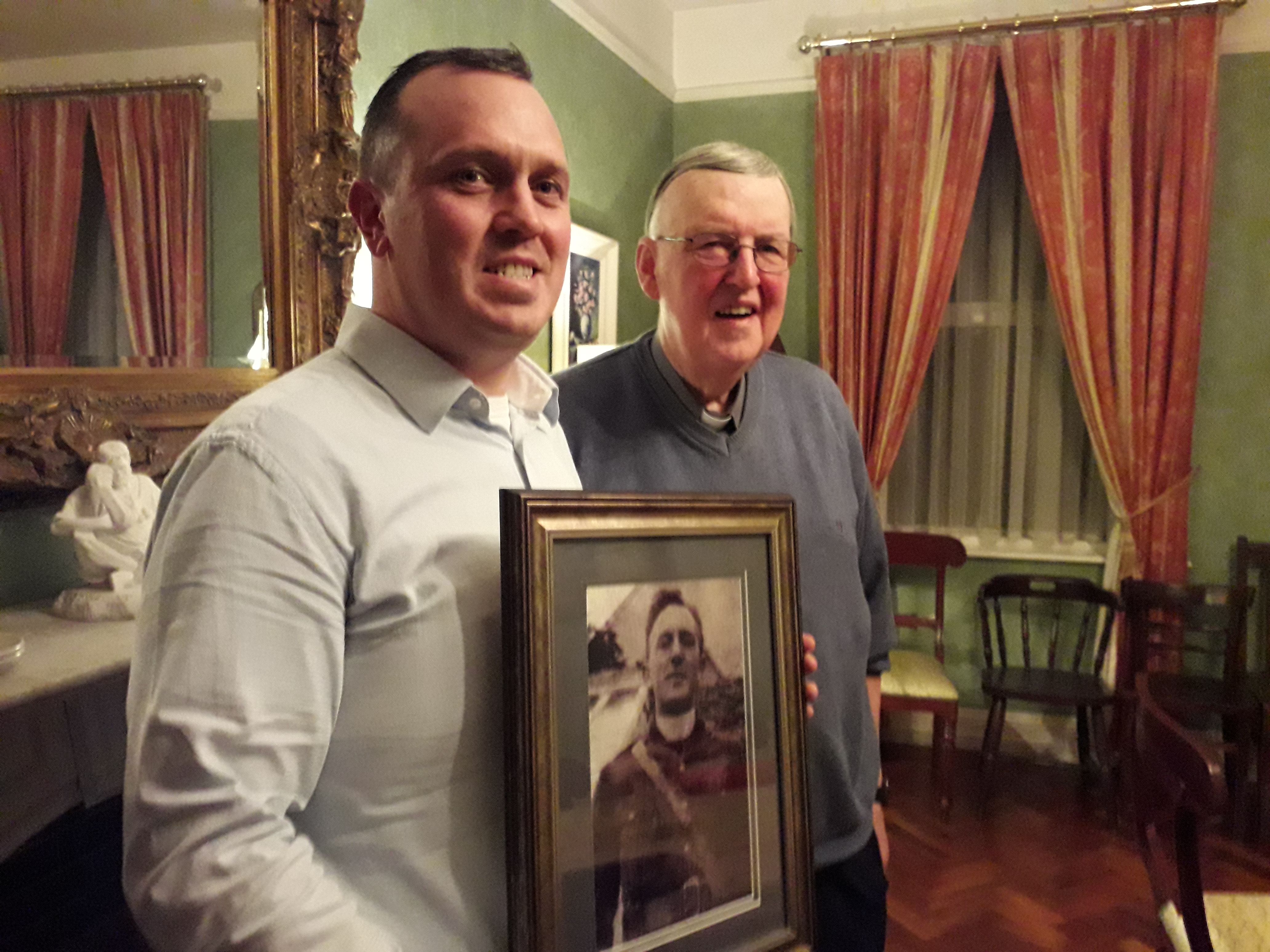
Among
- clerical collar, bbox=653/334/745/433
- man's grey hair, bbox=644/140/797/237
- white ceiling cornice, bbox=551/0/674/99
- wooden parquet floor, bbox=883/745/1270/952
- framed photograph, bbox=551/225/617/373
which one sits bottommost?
wooden parquet floor, bbox=883/745/1270/952

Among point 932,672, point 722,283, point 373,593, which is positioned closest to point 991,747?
point 932,672

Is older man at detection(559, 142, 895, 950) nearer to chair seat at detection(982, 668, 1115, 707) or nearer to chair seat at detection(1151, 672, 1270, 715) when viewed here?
chair seat at detection(982, 668, 1115, 707)

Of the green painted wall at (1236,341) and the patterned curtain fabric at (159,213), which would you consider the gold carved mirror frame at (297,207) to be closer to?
the patterned curtain fabric at (159,213)

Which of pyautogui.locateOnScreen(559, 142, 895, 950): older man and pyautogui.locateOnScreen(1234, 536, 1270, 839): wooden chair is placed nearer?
pyautogui.locateOnScreen(559, 142, 895, 950): older man

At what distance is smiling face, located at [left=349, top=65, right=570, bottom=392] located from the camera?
0.73 meters

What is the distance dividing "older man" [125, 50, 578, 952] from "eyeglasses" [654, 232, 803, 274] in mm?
394

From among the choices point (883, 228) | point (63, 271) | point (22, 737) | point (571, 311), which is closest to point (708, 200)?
point (63, 271)

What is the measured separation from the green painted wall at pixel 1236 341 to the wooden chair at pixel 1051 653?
53cm

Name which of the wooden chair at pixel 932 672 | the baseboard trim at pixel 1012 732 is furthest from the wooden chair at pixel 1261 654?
the wooden chair at pixel 932 672

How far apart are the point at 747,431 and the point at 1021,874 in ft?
7.42

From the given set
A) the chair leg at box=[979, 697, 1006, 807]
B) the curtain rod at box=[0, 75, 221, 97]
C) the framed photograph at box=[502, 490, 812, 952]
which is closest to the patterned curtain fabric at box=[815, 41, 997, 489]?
the chair leg at box=[979, 697, 1006, 807]

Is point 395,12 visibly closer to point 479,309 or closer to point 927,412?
point 479,309

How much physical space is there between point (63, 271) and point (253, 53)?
0.65m

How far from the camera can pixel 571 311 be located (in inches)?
116
